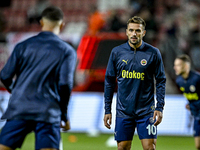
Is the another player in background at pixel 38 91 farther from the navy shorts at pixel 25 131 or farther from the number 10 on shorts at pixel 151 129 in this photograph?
the number 10 on shorts at pixel 151 129

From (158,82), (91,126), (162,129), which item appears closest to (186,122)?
(162,129)

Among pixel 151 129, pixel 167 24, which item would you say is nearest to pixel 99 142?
pixel 151 129

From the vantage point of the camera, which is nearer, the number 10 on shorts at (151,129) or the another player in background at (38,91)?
the another player in background at (38,91)

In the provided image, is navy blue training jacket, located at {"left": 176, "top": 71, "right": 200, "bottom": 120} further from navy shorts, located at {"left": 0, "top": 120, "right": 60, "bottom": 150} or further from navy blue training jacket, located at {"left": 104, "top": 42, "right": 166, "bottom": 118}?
navy shorts, located at {"left": 0, "top": 120, "right": 60, "bottom": 150}

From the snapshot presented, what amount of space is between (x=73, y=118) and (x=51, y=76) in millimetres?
7524

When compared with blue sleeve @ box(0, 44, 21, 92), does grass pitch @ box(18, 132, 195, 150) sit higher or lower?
lower

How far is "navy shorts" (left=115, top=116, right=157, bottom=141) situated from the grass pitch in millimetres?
3502

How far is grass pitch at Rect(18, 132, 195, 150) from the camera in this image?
27.8 feet

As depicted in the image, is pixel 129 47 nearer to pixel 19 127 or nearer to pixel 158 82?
pixel 158 82

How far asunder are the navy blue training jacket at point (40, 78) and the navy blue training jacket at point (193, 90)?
430cm

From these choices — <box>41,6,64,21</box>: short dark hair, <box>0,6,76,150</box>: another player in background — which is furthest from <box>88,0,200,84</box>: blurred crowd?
<box>0,6,76,150</box>: another player in background

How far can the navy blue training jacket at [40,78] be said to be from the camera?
142 inches

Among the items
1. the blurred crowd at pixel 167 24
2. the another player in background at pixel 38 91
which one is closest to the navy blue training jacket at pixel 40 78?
the another player in background at pixel 38 91

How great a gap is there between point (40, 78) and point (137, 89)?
165cm
